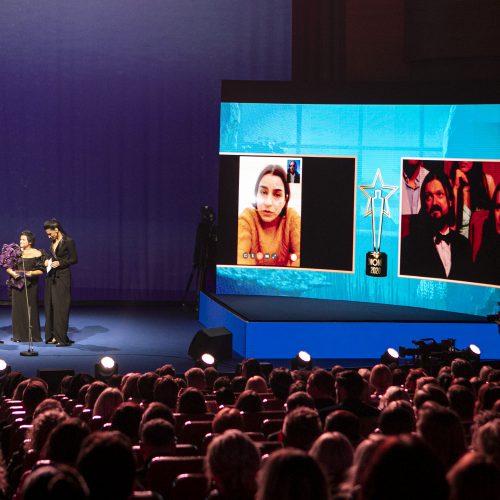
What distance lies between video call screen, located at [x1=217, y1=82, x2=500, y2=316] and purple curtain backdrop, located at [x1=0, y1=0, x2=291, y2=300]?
2591 millimetres

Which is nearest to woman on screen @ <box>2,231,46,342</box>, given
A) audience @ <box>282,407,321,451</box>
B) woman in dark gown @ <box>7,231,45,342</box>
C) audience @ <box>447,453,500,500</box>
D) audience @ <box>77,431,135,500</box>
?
woman in dark gown @ <box>7,231,45,342</box>

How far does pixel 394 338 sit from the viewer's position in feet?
39.7

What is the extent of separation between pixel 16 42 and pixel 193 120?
11.5 ft

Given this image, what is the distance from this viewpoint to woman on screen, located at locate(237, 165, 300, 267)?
49.3ft

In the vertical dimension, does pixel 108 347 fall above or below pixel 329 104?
below

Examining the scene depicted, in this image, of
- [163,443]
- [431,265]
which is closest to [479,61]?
[431,265]

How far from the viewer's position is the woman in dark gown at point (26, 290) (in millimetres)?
12369

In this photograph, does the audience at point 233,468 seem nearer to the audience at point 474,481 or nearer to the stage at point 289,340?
the audience at point 474,481

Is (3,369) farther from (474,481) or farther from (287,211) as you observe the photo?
(474,481)

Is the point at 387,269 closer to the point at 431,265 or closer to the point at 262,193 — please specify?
the point at 431,265

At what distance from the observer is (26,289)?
40.7ft

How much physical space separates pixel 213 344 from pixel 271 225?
3.76 meters

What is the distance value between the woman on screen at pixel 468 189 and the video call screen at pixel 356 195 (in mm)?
17

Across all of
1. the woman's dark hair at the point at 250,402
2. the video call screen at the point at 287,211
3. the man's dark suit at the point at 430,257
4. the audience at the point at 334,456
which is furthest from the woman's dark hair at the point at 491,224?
the audience at the point at 334,456
